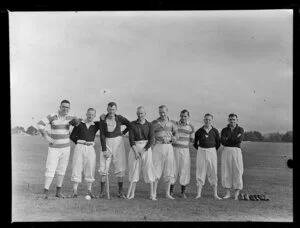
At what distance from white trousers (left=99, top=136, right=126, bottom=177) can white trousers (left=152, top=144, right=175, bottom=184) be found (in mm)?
472

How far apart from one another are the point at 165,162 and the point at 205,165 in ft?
1.93

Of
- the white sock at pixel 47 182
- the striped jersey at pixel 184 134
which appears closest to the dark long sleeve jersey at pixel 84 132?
the white sock at pixel 47 182

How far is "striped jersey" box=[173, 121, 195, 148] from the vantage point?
19.5ft

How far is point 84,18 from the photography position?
587cm

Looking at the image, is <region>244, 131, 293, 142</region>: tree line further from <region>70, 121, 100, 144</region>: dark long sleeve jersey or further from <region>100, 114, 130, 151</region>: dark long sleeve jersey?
<region>70, 121, 100, 144</region>: dark long sleeve jersey

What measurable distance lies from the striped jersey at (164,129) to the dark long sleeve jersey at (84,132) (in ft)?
2.80

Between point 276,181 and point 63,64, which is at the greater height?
point 63,64

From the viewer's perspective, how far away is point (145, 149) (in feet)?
19.3

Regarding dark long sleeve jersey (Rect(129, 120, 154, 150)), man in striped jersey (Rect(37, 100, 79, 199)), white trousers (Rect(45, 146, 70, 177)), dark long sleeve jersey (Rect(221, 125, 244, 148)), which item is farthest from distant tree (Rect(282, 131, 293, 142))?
white trousers (Rect(45, 146, 70, 177))

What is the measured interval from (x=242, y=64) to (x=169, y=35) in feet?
3.76

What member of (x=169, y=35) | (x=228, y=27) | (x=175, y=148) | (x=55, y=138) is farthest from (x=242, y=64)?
(x=55, y=138)

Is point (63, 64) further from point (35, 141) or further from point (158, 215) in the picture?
point (158, 215)

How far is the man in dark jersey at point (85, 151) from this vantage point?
5.84m
